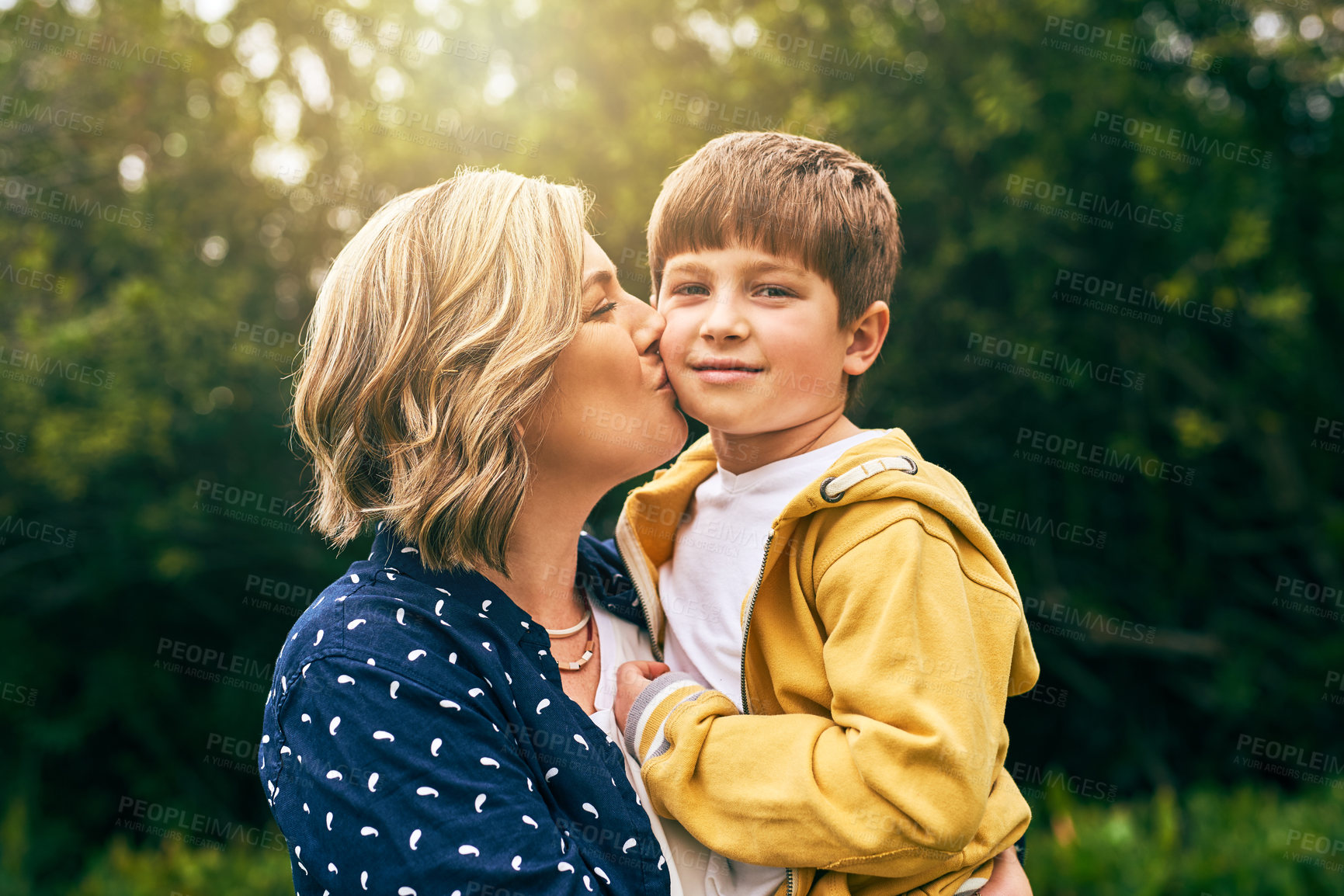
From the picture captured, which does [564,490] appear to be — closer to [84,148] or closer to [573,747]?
[573,747]

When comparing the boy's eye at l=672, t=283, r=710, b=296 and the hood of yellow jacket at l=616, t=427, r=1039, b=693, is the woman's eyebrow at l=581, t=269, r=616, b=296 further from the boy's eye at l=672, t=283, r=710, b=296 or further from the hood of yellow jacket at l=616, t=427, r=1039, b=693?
the hood of yellow jacket at l=616, t=427, r=1039, b=693

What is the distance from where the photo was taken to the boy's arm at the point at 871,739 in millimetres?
1420

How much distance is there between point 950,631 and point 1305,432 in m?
7.28

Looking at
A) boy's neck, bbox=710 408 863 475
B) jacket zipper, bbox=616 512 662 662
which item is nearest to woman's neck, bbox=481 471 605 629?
jacket zipper, bbox=616 512 662 662

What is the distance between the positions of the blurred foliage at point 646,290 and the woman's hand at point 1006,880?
419 cm

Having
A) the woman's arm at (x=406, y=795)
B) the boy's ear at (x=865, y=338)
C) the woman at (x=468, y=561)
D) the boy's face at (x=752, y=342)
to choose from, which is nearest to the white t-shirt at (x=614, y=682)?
the woman at (x=468, y=561)

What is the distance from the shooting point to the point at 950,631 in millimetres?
1488

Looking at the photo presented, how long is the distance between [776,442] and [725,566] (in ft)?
0.84

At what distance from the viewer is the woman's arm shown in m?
1.36

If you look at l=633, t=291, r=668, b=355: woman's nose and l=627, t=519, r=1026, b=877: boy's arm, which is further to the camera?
l=633, t=291, r=668, b=355: woman's nose

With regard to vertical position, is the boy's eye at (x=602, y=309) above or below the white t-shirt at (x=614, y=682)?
above

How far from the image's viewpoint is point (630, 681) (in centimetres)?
172

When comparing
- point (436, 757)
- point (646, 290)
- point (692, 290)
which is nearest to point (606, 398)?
point (692, 290)

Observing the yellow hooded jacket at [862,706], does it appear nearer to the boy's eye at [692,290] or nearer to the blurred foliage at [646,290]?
the boy's eye at [692,290]
